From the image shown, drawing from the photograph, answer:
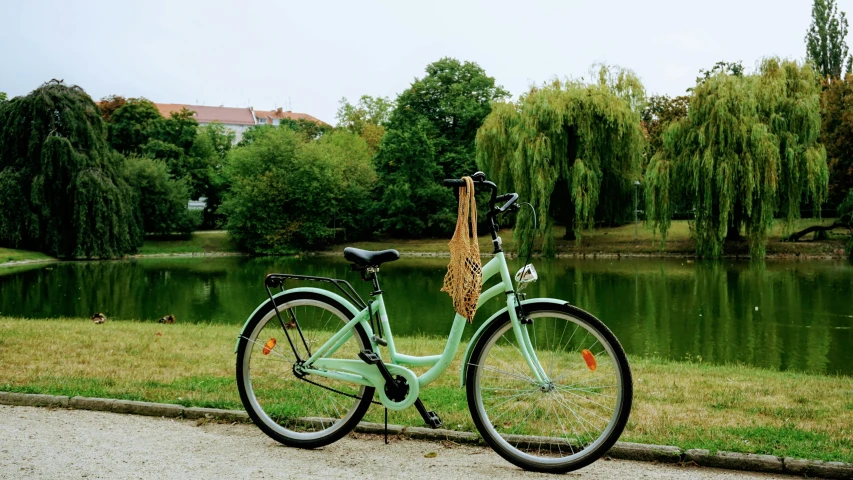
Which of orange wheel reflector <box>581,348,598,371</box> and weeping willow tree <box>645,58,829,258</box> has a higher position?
weeping willow tree <box>645,58,829,258</box>

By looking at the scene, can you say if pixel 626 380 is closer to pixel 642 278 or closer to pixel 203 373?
pixel 203 373

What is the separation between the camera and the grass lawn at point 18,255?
31.5 m

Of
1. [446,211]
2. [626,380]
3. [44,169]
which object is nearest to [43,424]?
[626,380]

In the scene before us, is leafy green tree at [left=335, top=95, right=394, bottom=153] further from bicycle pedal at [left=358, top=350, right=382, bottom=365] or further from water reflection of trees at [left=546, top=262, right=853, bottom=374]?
bicycle pedal at [left=358, top=350, right=382, bottom=365]

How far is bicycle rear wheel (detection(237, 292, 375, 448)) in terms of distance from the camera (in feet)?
12.2

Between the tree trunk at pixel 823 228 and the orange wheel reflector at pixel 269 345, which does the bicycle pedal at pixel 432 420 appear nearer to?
the orange wheel reflector at pixel 269 345

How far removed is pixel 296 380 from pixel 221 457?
671 millimetres

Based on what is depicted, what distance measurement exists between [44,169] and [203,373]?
103 ft

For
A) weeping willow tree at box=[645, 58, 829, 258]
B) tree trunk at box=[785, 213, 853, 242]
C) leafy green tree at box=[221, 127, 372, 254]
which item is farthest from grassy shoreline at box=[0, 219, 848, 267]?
weeping willow tree at box=[645, 58, 829, 258]

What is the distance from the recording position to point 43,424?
4039 millimetres

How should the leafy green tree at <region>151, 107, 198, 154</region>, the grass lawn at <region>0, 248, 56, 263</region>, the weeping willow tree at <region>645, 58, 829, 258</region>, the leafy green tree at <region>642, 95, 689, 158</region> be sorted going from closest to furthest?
the weeping willow tree at <region>645, 58, 829, 258</region>, the grass lawn at <region>0, 248, 56, 263</region>, the leafy green tree at <region>642, 95, 689, 158</region>, the leafy green tree at <region>151, 107, 198, 154</region>

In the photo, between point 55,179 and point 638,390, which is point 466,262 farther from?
point 55,179

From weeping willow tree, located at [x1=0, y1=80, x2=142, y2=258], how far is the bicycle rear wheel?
33005 millimetres

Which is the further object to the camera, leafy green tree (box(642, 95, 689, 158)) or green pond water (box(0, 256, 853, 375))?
leafy green tree (box(642, 95, 689, 158))
